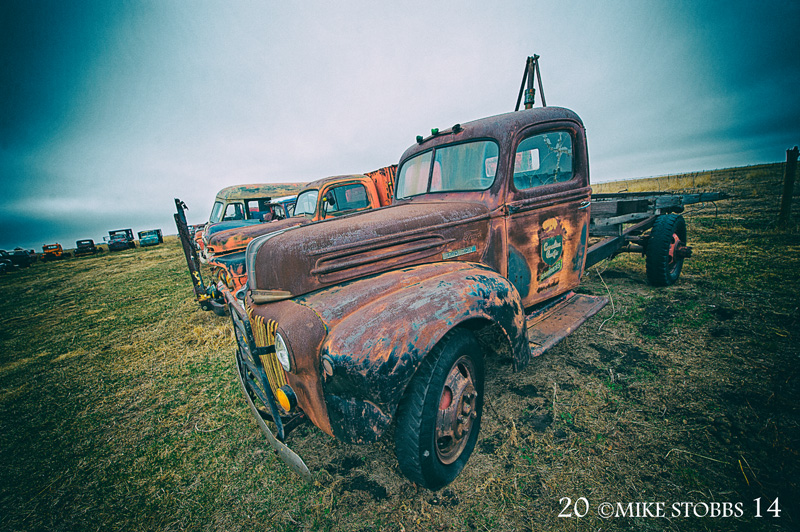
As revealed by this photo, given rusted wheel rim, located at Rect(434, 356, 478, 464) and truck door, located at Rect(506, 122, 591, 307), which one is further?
truck door, located at Rect(506, 122, 591, 307)

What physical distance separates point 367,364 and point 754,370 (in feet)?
10.7

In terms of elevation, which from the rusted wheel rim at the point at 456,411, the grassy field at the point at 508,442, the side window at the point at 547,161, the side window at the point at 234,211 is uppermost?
the side window at the point at 234,211

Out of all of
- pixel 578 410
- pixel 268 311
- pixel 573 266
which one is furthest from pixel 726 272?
pixel 268 311

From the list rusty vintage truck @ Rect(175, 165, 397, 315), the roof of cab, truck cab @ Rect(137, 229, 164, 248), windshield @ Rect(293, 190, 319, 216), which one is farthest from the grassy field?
truck cab @ Rect(137, 229, 164, 248)

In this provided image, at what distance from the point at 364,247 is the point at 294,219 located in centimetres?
429

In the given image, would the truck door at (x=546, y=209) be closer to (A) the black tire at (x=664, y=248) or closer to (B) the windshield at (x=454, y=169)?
(B) the windshield at (x=454, y=169)

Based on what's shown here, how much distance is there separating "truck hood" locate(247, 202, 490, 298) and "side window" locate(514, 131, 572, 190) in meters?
0.84

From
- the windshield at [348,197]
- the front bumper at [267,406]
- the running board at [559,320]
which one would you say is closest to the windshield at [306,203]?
the windshield at [348,197]

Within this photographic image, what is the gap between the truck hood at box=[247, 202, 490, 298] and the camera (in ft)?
6.19

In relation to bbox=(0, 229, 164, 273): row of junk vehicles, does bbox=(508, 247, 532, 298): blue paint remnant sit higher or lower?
lower

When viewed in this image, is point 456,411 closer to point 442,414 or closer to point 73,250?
point 442,414

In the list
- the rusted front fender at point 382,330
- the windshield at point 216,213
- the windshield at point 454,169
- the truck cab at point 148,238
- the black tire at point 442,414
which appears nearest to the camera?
the rusted front fender at point 382,330

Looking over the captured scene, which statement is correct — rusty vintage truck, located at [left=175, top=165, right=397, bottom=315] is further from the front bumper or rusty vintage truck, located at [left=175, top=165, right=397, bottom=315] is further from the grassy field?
the front bumper

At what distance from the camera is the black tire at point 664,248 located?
13.2 feet
